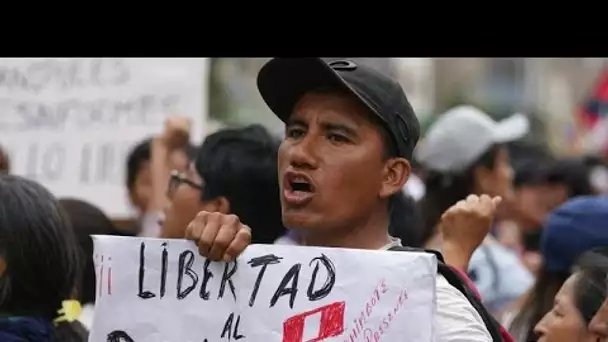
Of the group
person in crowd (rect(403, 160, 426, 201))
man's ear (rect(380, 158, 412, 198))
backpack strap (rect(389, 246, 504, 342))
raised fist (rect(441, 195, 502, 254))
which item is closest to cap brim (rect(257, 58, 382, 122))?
man's ear (rect(380, 158, 412, 198))

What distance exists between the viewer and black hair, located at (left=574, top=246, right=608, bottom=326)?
370 centimetres

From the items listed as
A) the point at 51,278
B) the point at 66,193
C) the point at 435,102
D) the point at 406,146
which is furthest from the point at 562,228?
the point at 435,102

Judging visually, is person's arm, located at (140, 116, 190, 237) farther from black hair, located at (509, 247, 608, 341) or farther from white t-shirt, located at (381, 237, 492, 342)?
white t-shirt, located at (381, 237, 492, 342)

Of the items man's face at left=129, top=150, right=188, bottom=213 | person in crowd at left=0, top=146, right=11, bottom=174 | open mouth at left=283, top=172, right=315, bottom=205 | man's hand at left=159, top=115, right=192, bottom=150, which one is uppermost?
open mouth at left=283, top=172, right=315, bottom=205

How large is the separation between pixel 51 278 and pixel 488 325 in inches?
44.8

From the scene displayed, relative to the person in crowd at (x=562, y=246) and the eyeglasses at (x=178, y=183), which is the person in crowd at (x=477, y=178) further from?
the eyeglasses at (x=178, y=183)

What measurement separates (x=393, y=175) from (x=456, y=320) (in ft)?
1.36

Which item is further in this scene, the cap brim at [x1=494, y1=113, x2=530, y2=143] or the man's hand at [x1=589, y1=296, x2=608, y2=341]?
the cap brim at [x1=494, y1=113, x2=530, y2=143]

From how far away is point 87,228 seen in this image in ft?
16.7

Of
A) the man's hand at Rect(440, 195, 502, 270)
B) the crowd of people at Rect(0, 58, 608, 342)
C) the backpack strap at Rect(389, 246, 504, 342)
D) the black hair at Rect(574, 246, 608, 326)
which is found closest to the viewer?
the backpack strap at Rect(389, 246, 504, 342)

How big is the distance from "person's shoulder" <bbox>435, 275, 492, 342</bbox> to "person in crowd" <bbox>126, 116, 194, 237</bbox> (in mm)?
2218

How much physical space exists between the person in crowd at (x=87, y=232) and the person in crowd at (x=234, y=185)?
25 centimetres

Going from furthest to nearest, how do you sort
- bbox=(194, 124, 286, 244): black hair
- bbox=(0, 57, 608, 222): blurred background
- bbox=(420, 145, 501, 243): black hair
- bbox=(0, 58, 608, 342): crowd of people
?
1. bbox=(0, 57, 608, 222): blurred background
2. bbox=(420, 145, 501, 243): black hair
3. bbox=(194, 124, 286, 244): black hair
4. bbox=(0, 58, 608, 342): crowd of people
